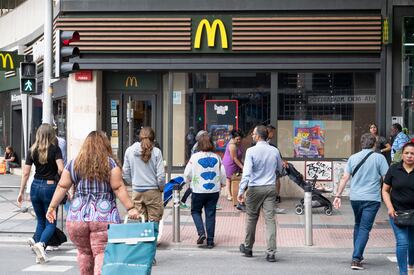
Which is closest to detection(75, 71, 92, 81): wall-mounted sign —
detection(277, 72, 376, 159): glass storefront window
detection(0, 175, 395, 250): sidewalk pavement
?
detection(0, 175, 395, 250): sidewalk pavement

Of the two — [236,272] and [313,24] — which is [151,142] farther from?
Result: [313,24]

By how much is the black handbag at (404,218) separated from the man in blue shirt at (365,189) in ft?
3.77

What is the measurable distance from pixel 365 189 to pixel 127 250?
4042 millimetres

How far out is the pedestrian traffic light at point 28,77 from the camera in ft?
40.5

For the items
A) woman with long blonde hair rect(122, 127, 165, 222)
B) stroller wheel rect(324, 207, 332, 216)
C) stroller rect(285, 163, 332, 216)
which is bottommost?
stroller wheel rect(324, 207, 332, 216)

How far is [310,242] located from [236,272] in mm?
2196

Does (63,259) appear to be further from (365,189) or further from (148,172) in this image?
(365,189)

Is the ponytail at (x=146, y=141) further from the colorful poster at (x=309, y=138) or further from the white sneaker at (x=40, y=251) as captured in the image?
the colorful poster at (x=309, y=138)

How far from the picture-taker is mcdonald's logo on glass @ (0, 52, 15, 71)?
13719 millimetres

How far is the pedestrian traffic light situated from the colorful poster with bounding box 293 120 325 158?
6.37 m

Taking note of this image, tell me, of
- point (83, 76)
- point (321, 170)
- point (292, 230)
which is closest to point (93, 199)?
point (292, 230)

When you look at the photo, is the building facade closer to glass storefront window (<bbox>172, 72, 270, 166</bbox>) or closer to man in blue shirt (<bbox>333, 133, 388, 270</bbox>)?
glass storefront window (<bbox>172, 72, 270, 166</bbox>)

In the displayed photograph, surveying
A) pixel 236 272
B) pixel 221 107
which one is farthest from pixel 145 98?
pixel 236 272

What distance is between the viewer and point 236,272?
26.4ft
